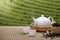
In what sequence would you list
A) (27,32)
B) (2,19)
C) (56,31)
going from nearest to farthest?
(56,31), (27,32), (2,19)

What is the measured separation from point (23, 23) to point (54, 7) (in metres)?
0.75

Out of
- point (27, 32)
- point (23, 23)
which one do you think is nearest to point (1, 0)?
point (23, 23)

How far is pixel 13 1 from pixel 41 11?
0.63 m

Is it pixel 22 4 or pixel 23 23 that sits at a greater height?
pixel 22 4

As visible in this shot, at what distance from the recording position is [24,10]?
13.1 feet

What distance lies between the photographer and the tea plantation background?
397 cm

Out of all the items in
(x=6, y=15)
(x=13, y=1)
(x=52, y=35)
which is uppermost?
(x=13, y=1)

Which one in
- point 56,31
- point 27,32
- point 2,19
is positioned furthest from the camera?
point 2,19

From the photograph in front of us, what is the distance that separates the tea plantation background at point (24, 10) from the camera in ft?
13.0

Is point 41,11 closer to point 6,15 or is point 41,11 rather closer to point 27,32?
point 6,15

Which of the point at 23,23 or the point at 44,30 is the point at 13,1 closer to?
the point at 23,23

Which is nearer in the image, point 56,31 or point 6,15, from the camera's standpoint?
point 56,31

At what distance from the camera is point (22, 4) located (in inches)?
158

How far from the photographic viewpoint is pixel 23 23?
400 centimetres
